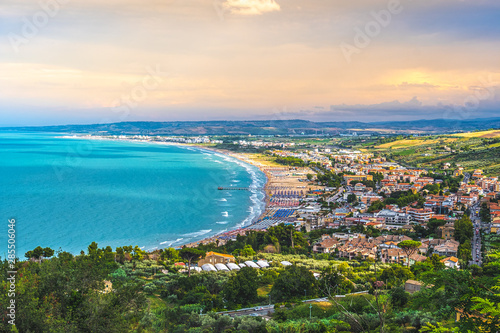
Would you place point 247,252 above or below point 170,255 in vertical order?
below

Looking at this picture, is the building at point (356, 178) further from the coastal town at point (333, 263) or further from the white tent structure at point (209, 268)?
the white tent structure at point (209, 268)

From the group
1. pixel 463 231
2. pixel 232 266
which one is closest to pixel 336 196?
pixel 463 231

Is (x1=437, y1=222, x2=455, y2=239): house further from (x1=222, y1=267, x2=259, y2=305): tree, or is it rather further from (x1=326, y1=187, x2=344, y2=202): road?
(x1=222, y1=267, x2=259, y2=305): tree

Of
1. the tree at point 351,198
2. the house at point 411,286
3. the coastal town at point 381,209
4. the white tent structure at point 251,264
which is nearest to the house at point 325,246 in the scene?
the coastal town at point 381,209

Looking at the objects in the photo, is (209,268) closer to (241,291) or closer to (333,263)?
(241,291)

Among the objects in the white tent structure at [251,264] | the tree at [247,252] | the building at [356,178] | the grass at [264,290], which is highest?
the building at [356,178]

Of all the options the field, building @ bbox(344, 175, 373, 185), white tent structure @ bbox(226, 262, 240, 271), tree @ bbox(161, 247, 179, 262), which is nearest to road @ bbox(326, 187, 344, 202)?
building @ bbox(344, 175, 373, 185)

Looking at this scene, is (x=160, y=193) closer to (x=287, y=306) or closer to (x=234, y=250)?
(x=234, y=250)
